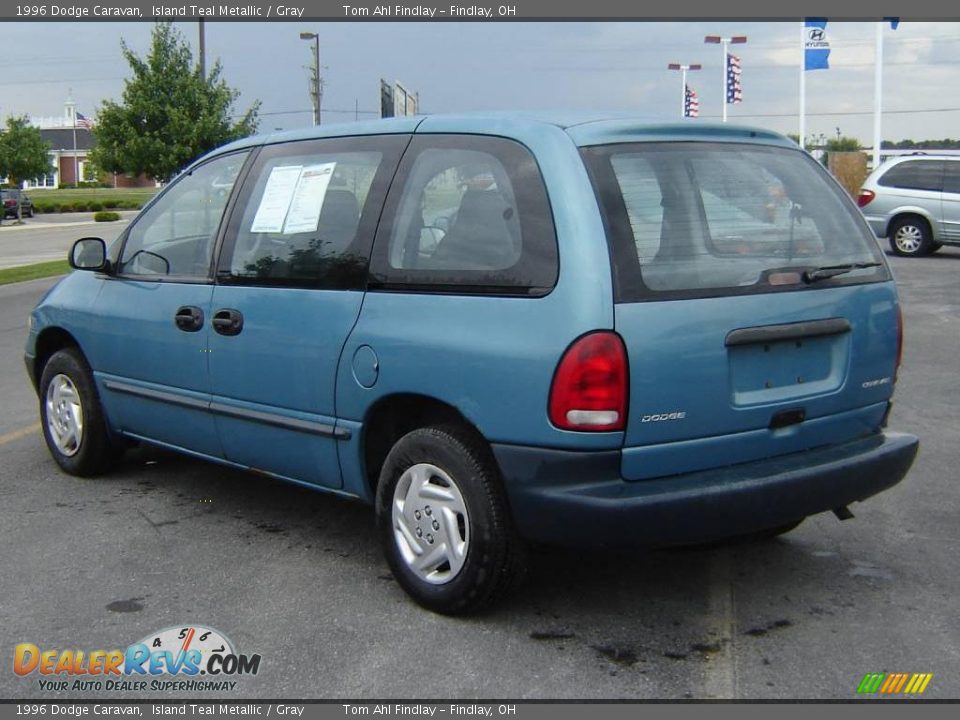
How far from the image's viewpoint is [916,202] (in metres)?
19.7

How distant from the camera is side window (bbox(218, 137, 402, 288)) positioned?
14.3ft

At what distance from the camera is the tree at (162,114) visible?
3878 centimetres

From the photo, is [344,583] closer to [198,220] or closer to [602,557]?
[602,557]

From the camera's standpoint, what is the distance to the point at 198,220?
5266 mm

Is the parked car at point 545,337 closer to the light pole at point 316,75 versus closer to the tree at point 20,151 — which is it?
the light pole at point 316,75

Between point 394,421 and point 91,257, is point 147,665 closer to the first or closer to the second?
point 394,421

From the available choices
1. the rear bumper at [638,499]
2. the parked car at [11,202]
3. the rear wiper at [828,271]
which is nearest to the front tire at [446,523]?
the rear bumper at [638,499]

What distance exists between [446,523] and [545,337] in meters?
0.80

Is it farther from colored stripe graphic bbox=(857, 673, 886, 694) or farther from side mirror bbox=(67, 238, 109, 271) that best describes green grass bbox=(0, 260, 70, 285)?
colored stripe graphic bbox=(857, 673, 886, 694)

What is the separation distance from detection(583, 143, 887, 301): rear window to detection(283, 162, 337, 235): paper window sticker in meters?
1.27

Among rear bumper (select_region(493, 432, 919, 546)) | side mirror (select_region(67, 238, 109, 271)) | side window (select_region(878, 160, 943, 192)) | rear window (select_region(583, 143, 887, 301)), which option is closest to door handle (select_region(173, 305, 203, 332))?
side mirror (select_region(67, 238, 109, 271))

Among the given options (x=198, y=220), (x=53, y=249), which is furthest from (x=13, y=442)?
(x=53, y=249)
